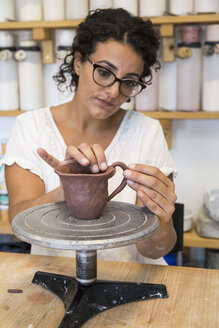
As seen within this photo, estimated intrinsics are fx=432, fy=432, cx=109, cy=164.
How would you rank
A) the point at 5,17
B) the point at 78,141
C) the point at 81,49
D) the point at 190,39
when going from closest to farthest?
the point at 81,49 → the point at 78,141 → the point at 190,39 → the point at 5,17

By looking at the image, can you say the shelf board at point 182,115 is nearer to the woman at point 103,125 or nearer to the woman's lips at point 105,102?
the woman at point 103,125

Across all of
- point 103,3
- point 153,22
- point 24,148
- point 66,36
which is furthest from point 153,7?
point 24,148

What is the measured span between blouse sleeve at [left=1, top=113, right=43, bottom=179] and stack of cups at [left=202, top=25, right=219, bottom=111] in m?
0.96

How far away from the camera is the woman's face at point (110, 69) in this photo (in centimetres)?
139

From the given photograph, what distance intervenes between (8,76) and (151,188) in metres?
1.50

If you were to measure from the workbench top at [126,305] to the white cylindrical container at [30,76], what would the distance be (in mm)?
1209

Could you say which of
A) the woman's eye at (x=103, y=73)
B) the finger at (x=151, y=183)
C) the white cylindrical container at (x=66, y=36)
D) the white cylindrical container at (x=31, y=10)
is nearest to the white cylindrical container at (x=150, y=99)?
the white cylindrical container at (x=66, y=36)

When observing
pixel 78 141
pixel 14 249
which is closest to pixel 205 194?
pixel 78 141

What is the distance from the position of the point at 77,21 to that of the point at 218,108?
2.72 feet

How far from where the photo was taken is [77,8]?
85.7 inches

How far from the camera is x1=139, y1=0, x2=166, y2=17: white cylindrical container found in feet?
6.87

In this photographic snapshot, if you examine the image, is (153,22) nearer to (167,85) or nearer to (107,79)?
Result: (167,85)

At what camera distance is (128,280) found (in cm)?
114

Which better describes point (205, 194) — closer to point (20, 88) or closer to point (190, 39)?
point (190, 39)
